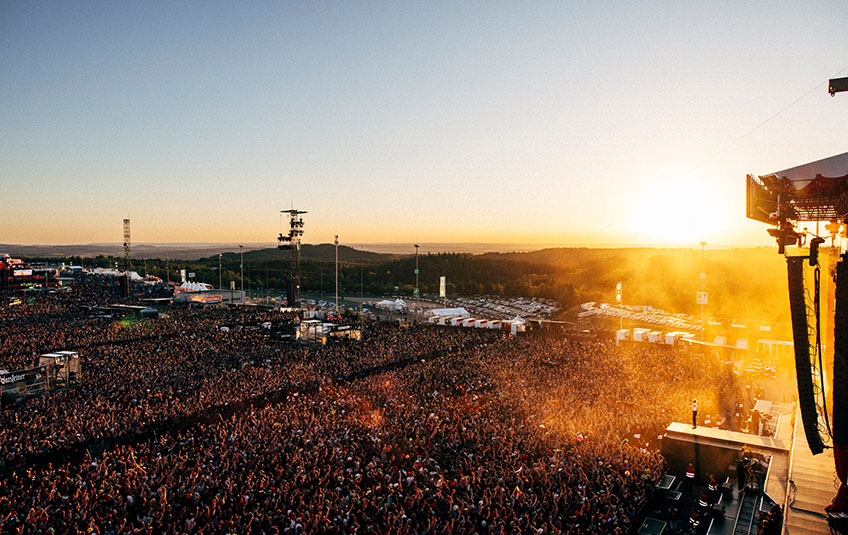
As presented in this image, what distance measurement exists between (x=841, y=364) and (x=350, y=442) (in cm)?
968

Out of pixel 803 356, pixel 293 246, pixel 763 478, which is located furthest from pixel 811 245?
pixel 293 246

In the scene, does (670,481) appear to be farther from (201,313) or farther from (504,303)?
(504,303)

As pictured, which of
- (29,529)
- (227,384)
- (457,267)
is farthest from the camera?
(457,267)

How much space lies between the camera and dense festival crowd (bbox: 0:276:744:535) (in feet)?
28.1

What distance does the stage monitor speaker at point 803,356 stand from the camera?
838 centimetres

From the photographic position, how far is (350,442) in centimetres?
1188

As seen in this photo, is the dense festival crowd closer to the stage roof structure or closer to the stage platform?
the stage platform

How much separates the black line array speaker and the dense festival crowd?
343cm

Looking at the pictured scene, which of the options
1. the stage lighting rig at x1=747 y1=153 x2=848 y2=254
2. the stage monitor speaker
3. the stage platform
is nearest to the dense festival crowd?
the stage platform

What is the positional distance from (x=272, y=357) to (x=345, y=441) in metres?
11.8

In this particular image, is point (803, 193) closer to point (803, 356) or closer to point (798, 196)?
point (798, 196)

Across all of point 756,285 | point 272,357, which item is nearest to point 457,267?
point 756,285

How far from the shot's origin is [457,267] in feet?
287

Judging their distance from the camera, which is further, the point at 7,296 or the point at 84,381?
the point at 7,296
